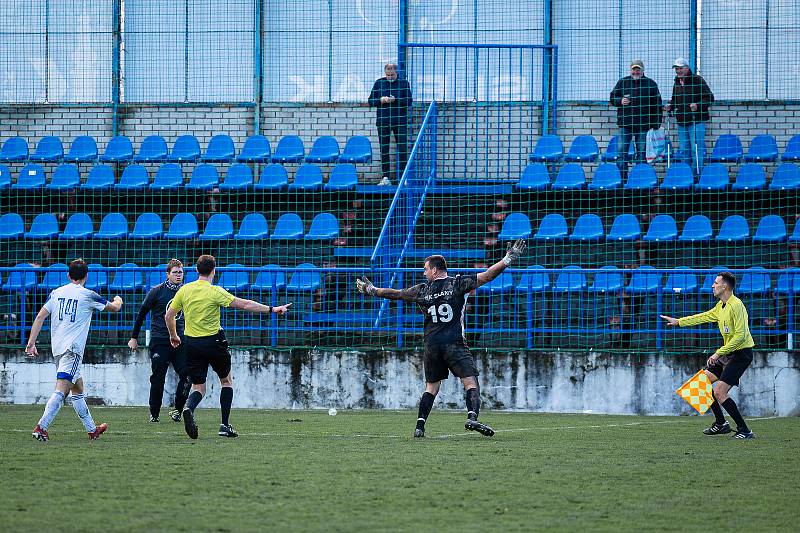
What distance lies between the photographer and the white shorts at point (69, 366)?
478 inches

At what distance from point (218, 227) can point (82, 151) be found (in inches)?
168

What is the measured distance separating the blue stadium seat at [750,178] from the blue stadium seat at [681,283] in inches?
152

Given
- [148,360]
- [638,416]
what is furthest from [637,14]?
[148,360]

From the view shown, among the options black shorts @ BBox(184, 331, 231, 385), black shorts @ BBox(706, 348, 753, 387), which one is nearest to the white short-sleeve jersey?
black shorts @ BBox(184, 331, 231, 385)

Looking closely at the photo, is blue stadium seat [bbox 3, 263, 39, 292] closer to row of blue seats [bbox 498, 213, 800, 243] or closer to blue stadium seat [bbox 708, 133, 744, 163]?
row of blue seats [bbox 498, 213, 800, 243]

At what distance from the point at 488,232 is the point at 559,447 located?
1027 cm

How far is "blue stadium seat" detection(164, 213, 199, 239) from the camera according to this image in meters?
22.1

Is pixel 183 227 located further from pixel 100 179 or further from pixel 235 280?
pixel 235 280

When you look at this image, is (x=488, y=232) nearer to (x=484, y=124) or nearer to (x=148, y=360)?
(x=484, y=124)

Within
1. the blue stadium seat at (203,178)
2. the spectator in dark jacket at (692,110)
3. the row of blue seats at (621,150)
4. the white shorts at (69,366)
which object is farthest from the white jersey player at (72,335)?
the spectator in dark jacket at (692,110)

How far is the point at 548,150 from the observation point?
23.2 m

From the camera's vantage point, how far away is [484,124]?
2425 centimetres

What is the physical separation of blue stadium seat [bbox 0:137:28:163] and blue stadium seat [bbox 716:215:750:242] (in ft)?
45.3

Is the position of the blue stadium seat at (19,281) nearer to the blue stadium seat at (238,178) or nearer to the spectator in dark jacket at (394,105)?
the blue stadium seat at (238,178)
